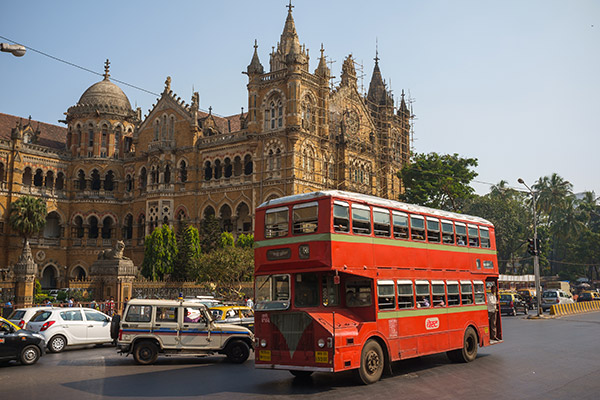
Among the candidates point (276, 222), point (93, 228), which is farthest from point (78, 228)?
point (276, 222)

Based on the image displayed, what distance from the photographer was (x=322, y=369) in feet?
39.1

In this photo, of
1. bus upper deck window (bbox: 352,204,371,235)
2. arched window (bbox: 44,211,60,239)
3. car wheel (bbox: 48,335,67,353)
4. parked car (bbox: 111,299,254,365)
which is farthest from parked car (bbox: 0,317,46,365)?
arched window (bbox: 44,211,60,239)

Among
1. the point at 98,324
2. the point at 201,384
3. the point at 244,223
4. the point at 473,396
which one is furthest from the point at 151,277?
the point at 473,396

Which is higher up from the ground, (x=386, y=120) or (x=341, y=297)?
(x=386, y=120)

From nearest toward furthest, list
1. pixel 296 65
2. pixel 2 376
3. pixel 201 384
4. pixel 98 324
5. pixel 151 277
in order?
pixel 201 384 < pixel 2 376 < pixel 98 324 < pixel 151 277 < pixel 296 65

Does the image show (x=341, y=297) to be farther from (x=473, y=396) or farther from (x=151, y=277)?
(x=151, y=277)

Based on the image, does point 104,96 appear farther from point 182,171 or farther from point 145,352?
point 145,352

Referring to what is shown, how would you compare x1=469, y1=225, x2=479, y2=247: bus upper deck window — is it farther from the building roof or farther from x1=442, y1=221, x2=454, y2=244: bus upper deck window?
the building roof

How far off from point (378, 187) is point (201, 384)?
40272 mm

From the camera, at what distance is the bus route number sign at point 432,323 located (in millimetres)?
14875

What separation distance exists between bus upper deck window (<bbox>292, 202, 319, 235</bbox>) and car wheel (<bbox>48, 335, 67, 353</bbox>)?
10.9m

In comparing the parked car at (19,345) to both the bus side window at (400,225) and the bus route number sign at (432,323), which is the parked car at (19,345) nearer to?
the bus side window at (400,225)

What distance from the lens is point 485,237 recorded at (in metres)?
18.2

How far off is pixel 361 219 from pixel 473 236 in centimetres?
580
